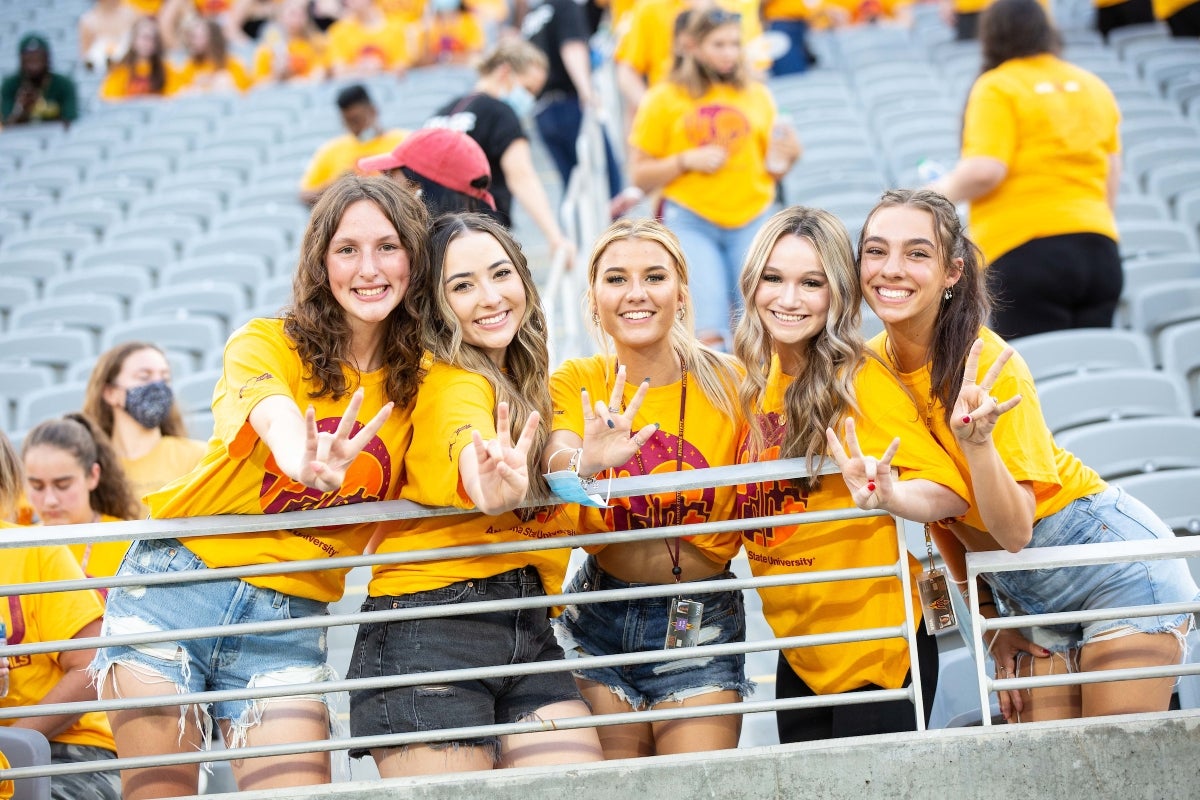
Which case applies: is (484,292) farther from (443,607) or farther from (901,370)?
(901,370)

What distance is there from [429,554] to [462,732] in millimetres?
361

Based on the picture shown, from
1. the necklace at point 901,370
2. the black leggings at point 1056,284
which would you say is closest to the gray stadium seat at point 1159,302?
the black leggings at point 1056,284

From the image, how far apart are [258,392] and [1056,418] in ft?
9.20

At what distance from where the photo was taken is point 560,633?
3.05 metres

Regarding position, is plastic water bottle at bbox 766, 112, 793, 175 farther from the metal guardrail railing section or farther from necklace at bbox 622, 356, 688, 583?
the metal guardrail railing section

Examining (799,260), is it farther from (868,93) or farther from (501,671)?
(868,93)

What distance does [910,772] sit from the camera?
2.52 metres

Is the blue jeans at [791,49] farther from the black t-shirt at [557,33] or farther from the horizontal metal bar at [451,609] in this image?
the horizontal metal bar at [451,609]

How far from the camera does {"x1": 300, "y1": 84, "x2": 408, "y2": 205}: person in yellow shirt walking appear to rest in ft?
22.5

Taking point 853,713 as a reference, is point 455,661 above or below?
above

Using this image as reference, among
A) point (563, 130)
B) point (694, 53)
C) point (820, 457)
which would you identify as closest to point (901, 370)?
point (820, 457)

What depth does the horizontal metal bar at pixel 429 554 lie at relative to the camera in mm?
2504

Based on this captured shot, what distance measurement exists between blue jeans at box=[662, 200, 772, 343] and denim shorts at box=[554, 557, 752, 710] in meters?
2.13

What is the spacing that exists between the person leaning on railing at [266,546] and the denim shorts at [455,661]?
0.51 feet
